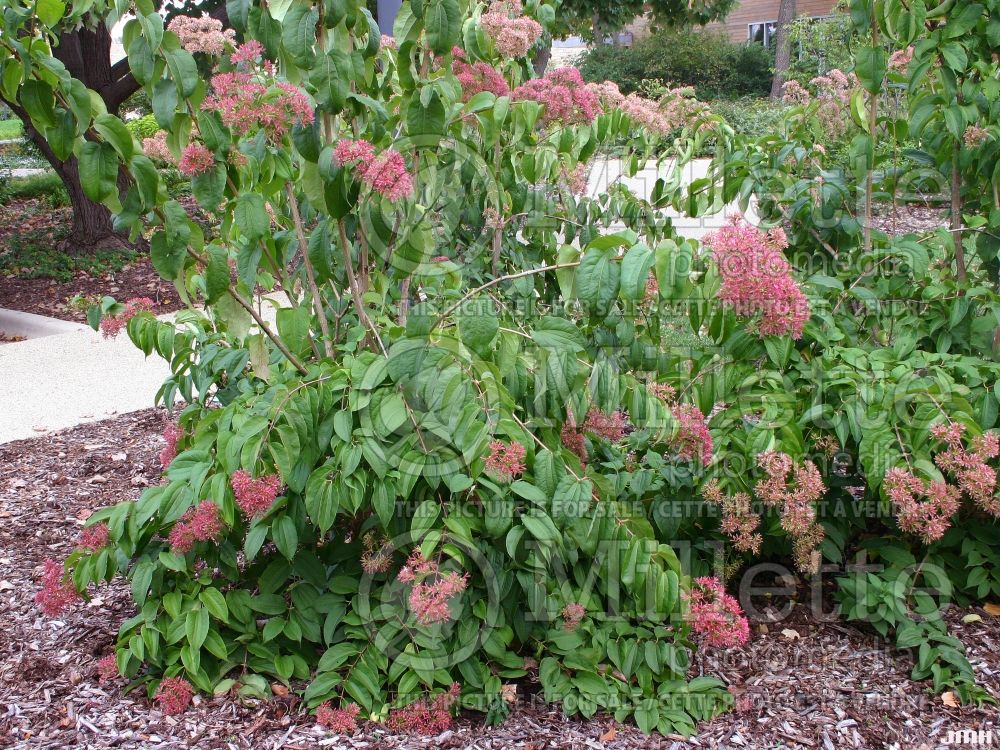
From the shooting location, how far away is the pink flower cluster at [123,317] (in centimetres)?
254

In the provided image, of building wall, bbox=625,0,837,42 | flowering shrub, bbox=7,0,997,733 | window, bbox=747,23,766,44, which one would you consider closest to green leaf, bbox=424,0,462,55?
flowering shrub, bbox=7,0,997,733

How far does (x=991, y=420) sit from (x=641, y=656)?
1130mm

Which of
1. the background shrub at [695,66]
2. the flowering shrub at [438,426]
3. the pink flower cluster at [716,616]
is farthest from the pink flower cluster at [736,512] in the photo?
the background shrub at [695,66]

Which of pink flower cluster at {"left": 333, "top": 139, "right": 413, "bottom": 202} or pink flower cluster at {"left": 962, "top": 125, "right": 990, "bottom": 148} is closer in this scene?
pink flower cluster at {"left": 333, "top": 139, "right": 413, "bottom": 202}

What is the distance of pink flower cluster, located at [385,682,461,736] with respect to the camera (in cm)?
225

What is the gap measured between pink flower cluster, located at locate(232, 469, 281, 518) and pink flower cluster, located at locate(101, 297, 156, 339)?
78 centimetres

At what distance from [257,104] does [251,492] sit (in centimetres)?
90

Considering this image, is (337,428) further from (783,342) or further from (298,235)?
(783,342)

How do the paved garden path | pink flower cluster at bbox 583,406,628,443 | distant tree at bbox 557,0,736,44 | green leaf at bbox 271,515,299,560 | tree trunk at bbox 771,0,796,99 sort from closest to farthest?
green leaf at bbox 271,515,299,560
pink flower cluster at bbox 583,406,628,443
the paved garden path
distant tree at bbox 557,0,736,44
tree trunk at bbox 771,0,796,99

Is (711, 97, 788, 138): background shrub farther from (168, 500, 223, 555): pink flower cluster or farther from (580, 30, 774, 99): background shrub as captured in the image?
(168, 500, 223, 555): pink flower cluster

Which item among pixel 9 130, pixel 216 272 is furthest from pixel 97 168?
pixel 9 130

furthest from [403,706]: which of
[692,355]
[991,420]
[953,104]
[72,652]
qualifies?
[953,104]

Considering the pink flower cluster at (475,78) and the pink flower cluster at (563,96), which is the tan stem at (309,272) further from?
the pink flower cluster at (563,96)

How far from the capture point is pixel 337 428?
2.14m
